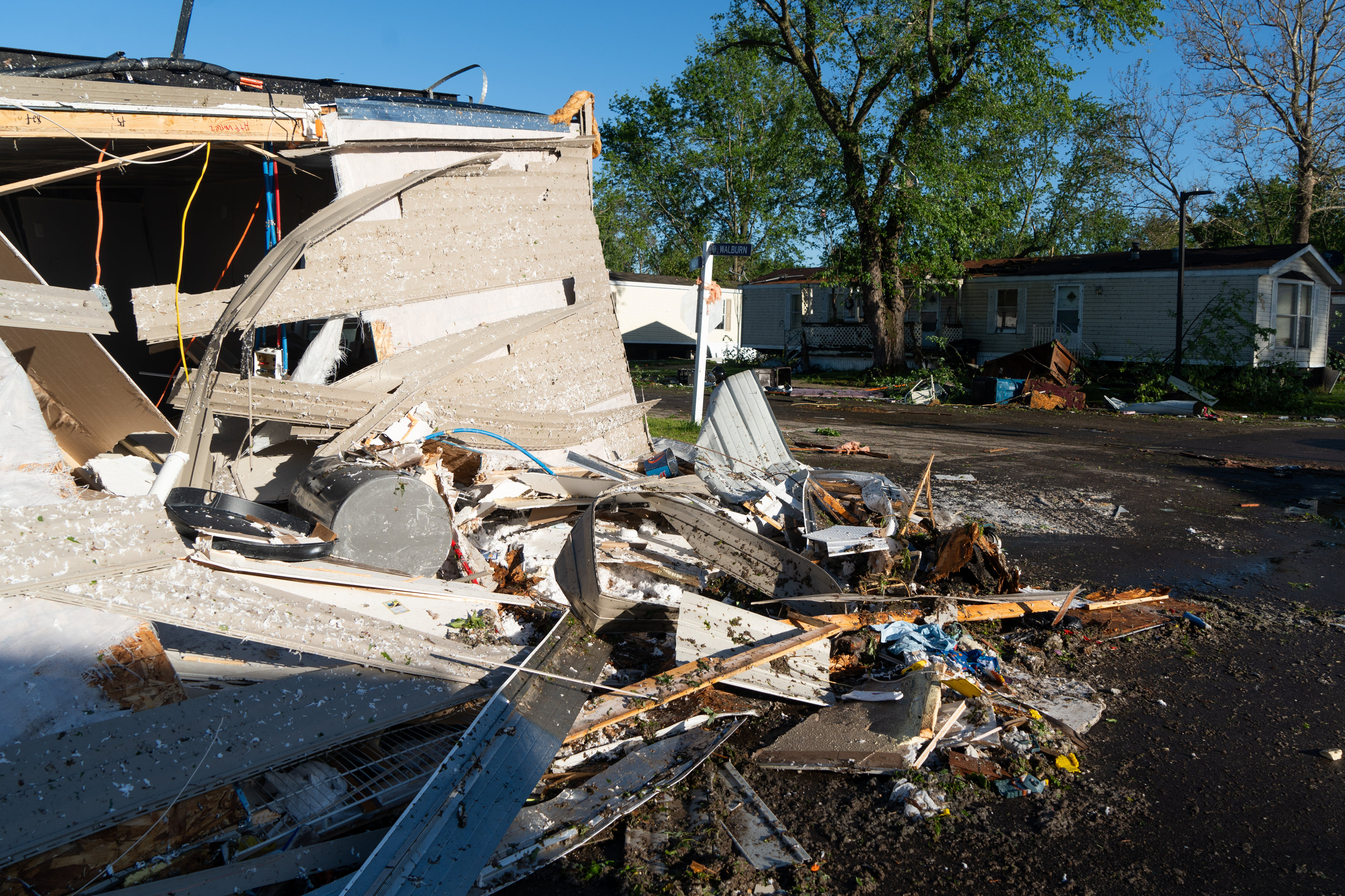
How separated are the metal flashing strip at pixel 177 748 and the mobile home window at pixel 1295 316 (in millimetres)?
25712

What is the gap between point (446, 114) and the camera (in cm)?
619

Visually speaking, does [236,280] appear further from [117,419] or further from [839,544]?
[839,544]

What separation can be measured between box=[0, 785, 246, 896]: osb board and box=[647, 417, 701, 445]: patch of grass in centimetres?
783

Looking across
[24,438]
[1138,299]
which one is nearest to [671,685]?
[24,438]

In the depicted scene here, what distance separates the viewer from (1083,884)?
2838mm

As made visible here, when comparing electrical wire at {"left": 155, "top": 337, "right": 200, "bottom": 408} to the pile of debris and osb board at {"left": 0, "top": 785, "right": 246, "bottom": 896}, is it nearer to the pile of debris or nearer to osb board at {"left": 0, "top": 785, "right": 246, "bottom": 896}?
the pile of debris

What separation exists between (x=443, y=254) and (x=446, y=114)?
1.03m

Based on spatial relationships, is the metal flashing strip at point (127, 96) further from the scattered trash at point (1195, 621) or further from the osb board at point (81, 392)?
the scattered trash at point (1195, 621)

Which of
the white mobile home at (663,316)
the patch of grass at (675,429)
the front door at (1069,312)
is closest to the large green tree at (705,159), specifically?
the white mobile home at (663,316)

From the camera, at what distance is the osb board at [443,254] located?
5098 mm

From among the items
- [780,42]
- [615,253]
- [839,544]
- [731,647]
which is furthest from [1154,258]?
[615,253]

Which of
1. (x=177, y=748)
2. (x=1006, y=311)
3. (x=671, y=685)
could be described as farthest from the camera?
(x=1006, y=311)

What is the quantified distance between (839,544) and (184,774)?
376cm

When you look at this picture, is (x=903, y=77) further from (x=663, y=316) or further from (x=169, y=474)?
(x=169, y=474)
